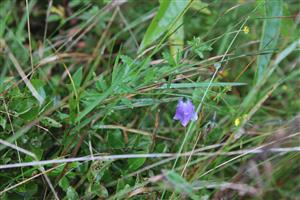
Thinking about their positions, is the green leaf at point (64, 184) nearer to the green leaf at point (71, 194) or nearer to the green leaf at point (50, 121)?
the green leaf at point (71, 194)

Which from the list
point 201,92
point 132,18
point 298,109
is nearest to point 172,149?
point 201,92

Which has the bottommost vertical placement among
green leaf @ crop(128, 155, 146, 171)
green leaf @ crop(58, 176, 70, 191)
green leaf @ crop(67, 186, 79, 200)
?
green leaf @ crop(128, 155, 146, 171)

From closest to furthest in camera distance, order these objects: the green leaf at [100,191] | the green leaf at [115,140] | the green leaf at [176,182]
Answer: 1. the green leaf at [176,182]
2. the green leaf at [100,191]
3. the green leaf at [115,140]

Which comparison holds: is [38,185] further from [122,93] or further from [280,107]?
[280,107]

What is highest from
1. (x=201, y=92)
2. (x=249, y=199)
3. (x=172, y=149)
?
(x=201, y=92)

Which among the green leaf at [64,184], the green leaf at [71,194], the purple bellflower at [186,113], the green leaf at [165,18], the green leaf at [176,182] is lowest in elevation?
the green leaf at [71,194]

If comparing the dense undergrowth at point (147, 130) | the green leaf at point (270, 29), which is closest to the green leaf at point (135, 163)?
the dense undergrowth at point (147, 130)

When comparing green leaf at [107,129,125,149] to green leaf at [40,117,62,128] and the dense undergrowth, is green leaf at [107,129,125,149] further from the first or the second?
green leaf at [40,117,62,128]

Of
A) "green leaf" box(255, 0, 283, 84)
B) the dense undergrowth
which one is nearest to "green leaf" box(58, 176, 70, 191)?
the dense undergrowth
